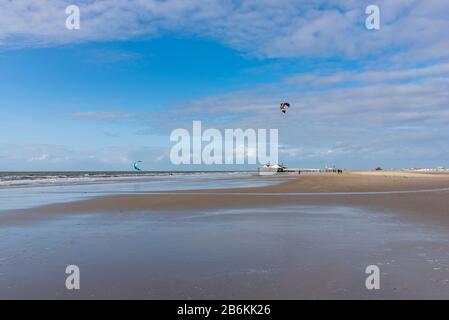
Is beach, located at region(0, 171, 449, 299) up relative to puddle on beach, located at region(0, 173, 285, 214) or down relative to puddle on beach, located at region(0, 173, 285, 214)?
down

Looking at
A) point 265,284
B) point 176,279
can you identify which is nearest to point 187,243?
point 176,279

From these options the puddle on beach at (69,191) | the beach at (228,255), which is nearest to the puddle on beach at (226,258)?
the beach at (228,255)

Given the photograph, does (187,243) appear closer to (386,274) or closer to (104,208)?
(386,274)

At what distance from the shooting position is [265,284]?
20.1 feet

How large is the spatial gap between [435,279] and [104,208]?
13.7 meters

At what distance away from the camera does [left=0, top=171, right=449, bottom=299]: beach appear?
19.4ft

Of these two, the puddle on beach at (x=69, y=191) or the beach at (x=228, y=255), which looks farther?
the puddle on beach at (x=69, y=191)

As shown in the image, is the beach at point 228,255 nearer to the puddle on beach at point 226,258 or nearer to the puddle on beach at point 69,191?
the puddle on beach at point 226,258

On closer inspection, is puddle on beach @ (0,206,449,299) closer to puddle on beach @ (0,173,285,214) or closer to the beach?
the beach

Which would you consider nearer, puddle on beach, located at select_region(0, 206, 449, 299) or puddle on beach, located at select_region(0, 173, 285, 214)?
puddle on beach, located at select_region(0, 206, 449, 299)

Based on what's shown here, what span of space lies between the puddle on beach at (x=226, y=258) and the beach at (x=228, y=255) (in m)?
0.02

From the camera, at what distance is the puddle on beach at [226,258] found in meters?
5.90

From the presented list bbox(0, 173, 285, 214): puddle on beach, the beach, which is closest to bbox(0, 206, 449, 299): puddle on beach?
the beach

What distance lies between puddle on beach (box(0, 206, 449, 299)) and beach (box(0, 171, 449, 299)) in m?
0.02
